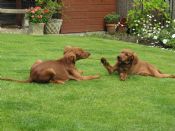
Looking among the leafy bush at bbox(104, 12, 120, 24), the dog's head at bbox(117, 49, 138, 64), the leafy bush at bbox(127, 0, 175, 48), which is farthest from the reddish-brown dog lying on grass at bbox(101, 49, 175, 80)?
the leafy bush at bbox(104, 12, 120, 24)

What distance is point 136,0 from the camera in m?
18.5

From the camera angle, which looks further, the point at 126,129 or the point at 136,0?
the point at 136,0

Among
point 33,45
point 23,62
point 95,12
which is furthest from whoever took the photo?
point 95,12

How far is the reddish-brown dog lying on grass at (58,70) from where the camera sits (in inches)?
330

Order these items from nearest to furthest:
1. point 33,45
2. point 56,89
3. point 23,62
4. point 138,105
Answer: point 138,105
point 56,89
point 23,62
point 33,45

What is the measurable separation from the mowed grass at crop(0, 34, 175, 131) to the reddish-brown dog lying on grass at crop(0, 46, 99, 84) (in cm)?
12

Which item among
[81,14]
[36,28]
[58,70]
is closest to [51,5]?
[36,28]

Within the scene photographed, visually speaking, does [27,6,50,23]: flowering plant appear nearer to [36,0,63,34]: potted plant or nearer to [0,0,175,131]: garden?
[36,0,63,34]: potted plant

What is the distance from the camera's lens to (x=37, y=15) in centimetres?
1722

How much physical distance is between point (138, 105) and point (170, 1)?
11413 mm

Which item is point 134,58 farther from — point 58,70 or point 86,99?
point 86,99

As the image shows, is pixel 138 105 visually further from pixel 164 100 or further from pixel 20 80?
pixel 20 80

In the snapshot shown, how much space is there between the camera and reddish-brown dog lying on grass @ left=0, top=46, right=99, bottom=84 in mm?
8391

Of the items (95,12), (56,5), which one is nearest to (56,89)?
(56,5)
